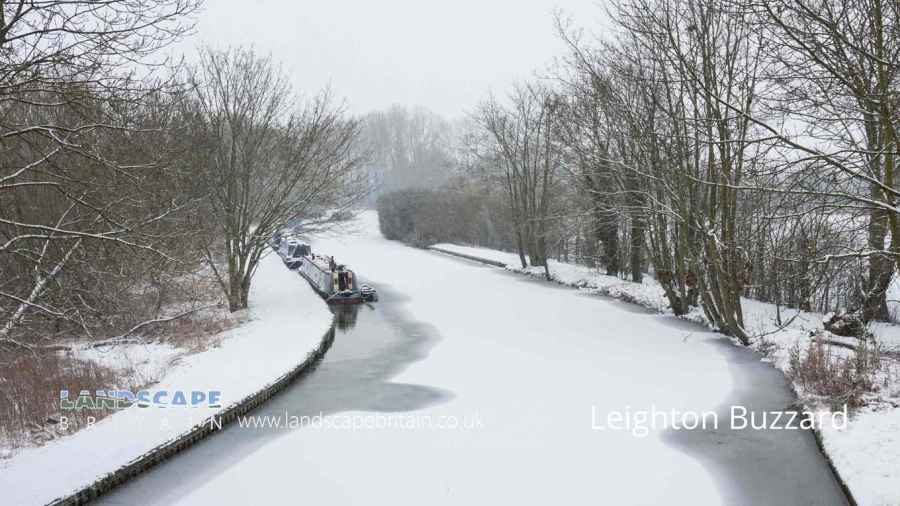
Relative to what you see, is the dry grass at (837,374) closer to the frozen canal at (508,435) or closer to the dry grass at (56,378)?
the frozen canal at (508,435)

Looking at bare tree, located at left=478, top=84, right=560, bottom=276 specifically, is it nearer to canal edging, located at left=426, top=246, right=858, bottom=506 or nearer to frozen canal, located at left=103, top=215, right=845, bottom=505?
canal edging, located at left=426, top=246, right=858, bottom=506

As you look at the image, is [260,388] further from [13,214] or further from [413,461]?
[13,214]

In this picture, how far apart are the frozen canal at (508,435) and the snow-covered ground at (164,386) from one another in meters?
0.43

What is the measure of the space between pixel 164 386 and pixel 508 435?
5043mm

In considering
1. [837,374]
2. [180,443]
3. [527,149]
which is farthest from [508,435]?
[527,149]

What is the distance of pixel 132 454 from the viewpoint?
21.1ft

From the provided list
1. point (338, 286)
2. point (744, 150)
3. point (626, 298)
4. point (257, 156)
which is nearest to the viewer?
point (744, 150)

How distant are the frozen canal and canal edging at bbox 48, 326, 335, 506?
15 centimetres

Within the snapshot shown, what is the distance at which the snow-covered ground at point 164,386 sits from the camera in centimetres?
582

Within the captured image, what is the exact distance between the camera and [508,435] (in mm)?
7203

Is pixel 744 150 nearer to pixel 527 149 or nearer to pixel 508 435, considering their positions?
pixel 508 435

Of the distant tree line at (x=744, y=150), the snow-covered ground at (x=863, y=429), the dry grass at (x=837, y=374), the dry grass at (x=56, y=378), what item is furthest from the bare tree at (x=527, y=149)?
the dry grass at (x=837, y=374)

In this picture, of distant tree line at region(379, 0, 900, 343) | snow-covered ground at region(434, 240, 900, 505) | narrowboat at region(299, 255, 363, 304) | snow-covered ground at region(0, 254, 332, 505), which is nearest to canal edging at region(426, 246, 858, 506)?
snow-covered ground at region(434, 240, 900, 505)

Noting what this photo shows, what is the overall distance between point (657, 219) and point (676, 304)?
2.15 meters
